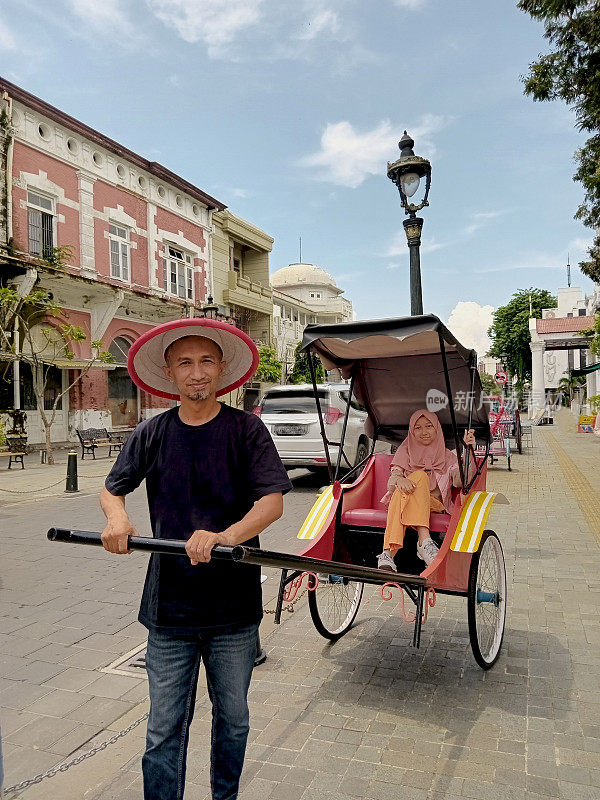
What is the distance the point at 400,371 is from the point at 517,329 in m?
65.9

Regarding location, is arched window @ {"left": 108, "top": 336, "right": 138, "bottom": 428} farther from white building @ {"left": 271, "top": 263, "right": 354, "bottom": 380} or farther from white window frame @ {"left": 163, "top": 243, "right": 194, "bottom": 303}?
white building @ {"left": 271, "top": 263, "right": 354, "bottom": 380}

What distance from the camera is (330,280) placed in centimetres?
6756

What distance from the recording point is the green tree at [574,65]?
30.5 feet

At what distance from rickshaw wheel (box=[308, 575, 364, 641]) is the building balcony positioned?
28.3 metres

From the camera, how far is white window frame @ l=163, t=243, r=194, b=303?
27714 millimetres

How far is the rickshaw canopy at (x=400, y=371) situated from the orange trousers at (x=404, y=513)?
686 millimetres

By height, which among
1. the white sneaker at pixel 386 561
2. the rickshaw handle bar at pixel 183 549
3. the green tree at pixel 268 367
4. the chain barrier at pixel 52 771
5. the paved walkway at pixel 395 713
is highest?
the green tree at pixel 268 367

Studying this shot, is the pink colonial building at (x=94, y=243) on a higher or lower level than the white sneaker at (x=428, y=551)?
higher

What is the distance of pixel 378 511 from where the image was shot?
15.5ft

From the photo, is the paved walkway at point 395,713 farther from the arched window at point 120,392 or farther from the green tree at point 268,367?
the green tree at point 268,367

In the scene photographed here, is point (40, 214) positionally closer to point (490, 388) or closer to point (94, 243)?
point (94, 243)

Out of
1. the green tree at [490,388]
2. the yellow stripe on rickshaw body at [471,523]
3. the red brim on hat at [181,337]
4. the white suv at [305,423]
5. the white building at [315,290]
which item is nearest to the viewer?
the red brim on hat at [181,337]

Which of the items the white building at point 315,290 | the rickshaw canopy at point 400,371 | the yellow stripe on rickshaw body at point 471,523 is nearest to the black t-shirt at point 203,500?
the rickshaw canopy at point 400,371

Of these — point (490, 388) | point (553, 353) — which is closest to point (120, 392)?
point (490, 388)
